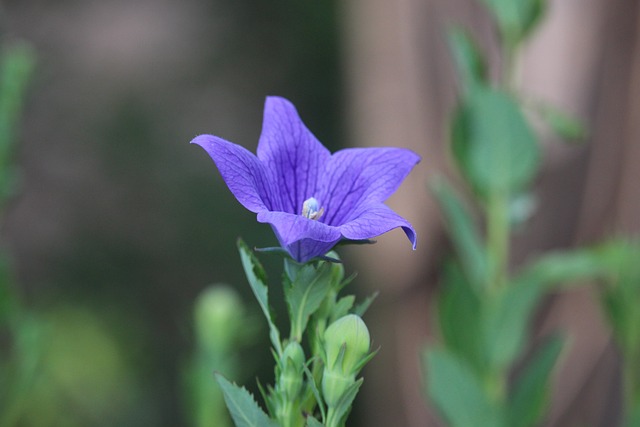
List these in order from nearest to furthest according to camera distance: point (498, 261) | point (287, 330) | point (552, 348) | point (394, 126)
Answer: point (552, 348) → point (498, 261) → point (394, 126) → point (287, 330)

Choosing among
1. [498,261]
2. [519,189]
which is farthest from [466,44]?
[498,261]

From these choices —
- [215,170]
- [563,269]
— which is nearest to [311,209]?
[563,269]

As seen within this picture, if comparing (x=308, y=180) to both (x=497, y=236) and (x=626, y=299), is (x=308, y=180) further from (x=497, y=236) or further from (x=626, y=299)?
(x=626, y=299)

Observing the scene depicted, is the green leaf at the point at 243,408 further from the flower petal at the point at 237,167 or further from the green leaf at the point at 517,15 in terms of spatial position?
the green leaf at the point at 517,15

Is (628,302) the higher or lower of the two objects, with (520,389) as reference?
higher

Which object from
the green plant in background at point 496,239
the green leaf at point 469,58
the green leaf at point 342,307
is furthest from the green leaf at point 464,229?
the green leaf at point 342,307

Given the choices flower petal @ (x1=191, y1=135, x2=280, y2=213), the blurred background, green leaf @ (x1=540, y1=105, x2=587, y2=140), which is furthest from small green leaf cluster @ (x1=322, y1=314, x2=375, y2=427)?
the blurred background

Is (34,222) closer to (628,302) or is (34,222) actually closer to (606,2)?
(606,2)
